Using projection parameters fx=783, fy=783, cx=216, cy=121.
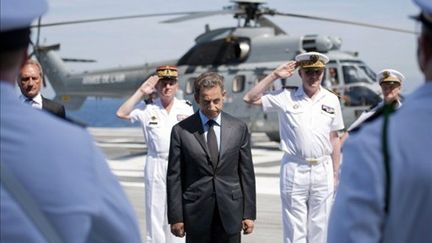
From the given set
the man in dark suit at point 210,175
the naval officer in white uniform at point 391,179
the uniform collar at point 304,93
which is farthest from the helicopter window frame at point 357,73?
the naval officer in white uniform at point 391,179

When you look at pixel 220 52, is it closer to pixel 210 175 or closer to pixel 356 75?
pixel 356 75

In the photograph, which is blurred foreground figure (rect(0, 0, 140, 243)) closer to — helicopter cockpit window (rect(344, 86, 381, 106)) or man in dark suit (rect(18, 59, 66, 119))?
man in dark suit (rect(18, 59, 66, 119))

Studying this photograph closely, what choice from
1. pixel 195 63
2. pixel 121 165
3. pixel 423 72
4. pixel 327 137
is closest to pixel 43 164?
pixel 423 72

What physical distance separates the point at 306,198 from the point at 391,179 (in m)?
4.76

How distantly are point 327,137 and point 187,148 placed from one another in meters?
1.64

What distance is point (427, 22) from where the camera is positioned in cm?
184

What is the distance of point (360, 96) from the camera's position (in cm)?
1786

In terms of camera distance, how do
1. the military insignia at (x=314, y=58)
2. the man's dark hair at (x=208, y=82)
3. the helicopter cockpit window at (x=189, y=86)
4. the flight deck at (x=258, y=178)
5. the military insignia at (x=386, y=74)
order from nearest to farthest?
the man's dark hair at (x=208, y=82)
the military insignia at (x=314, y=58)
the military insignia at (x=386, y=74)
the flight deck at (x=258, y=178)
the helicopter cockpit window at (x=189, y=86)

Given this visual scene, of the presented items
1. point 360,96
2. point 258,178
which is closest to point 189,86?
point 360,96

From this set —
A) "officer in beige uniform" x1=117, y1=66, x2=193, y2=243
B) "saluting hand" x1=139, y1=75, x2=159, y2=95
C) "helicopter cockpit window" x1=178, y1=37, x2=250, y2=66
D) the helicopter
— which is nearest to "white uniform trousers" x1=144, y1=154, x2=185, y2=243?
"officer in beige uniform" x1=117, y1=66, x2=193, y2=243

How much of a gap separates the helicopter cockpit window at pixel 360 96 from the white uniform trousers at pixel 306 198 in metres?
11.6

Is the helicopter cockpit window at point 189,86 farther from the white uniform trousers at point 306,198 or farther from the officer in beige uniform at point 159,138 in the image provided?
the white uniform trousers at point 306,198

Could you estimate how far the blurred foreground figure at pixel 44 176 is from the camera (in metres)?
1.61

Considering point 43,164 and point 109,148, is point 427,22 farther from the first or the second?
point 109,148
